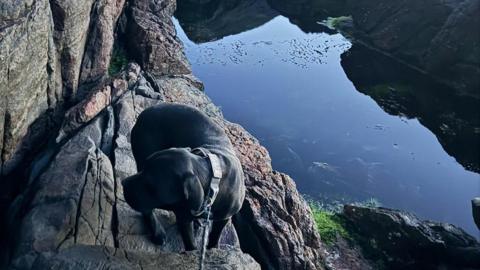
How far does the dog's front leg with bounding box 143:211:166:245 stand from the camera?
19.2 ft

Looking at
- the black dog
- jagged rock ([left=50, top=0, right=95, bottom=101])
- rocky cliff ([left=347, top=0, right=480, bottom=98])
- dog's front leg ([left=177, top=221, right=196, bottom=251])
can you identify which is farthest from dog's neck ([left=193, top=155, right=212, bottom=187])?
rocky cliff ([left=347, top=0, right=480, bottom=98])

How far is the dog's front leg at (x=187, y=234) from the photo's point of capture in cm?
552

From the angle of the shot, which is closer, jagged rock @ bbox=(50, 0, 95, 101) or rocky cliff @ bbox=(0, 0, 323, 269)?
rocky cliff @ bbox=(0, 0, 323, 269)

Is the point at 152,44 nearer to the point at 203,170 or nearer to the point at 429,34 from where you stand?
the point at 203,170

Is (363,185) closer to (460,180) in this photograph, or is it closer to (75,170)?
(460,180)

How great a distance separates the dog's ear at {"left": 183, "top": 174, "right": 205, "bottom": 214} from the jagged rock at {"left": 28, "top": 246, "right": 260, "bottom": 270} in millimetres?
638

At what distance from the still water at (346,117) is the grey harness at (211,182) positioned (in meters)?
8.89

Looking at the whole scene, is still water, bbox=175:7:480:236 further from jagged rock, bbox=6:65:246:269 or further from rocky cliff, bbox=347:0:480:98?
jagged rock, bbox=6:65:246:269

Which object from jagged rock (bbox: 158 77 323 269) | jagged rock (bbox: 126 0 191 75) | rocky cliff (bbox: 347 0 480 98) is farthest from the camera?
rocky cliff (bbox: 347 0 480 98)

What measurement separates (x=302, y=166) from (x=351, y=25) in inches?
463

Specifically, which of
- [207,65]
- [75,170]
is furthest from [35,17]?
[207,65]

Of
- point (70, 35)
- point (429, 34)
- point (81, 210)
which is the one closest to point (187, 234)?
point (81, 210)

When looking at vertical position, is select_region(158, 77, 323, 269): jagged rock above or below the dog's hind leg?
below

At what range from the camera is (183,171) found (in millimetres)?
4727
